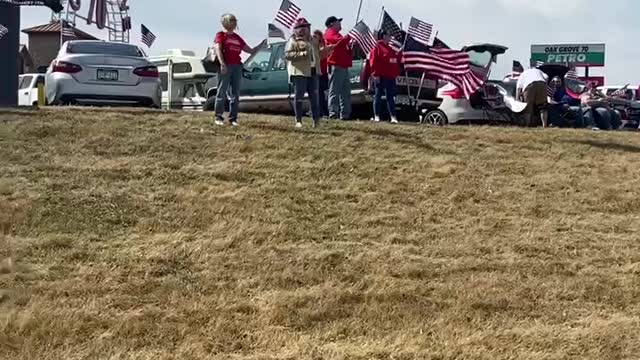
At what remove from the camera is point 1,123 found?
1074cm

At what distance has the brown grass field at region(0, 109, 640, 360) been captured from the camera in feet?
20.7

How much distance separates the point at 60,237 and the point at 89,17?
3906 centimetres

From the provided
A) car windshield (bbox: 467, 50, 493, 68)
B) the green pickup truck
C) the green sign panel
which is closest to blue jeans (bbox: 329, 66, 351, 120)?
the green pickup truck

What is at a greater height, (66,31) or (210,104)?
(66,31)

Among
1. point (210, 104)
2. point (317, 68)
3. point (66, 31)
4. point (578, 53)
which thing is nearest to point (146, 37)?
Result: point (66, 31)

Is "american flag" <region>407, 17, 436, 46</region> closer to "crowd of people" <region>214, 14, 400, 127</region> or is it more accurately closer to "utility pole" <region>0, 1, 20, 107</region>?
"crowd of people" <region>214, 14, 400, 127</region>

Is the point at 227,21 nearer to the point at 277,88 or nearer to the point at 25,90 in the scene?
the point at 277,88

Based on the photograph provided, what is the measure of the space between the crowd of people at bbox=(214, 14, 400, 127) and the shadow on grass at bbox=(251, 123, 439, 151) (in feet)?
0.93

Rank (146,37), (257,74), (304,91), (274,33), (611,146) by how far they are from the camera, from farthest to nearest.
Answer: (146,37) < (274,33) < (257,74) < (611,146) < (304,91)

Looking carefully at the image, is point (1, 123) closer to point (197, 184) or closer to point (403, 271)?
point (197, 184)

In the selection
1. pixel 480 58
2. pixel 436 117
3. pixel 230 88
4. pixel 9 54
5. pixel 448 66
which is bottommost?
pixel 436 117

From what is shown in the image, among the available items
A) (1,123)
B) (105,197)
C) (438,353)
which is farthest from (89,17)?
(438,353)

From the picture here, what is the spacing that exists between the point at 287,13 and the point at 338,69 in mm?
2579

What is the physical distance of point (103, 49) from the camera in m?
15.7
